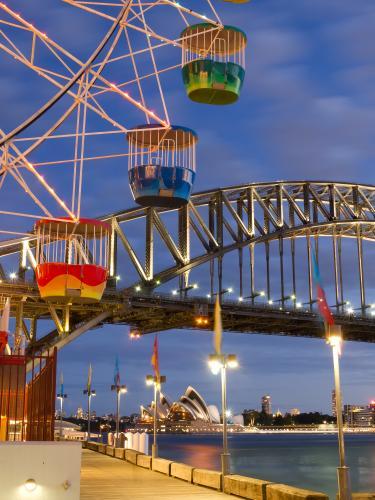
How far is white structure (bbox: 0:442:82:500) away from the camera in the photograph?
1444 centimetres

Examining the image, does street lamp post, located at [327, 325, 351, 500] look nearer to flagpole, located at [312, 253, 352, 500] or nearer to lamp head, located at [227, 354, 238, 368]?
flagpole, located at [312, 253, 352, 500]

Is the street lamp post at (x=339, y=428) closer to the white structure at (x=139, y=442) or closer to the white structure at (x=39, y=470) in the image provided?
the white structure at (x=39, y=470)

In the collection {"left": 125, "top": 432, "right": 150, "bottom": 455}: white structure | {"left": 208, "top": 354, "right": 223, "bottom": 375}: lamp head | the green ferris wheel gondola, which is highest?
the green ferris wheel gondola

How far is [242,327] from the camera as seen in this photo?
9438cm

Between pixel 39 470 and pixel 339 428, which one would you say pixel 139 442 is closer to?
pixel 339 428

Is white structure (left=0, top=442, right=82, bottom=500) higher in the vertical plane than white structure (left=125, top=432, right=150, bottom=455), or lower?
lower

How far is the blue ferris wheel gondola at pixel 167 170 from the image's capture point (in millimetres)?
25200

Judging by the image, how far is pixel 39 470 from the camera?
1471 centimetres

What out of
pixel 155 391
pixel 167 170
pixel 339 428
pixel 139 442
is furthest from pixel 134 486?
pixel 139 442

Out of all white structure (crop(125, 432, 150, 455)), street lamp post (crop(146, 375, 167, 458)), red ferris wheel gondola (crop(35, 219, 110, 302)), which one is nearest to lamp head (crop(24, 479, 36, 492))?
red ferris wheel gondola (crop(35, 219, 110, 302))

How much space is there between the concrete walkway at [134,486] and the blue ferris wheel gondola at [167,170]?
8313 mm

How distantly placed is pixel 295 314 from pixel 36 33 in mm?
72290

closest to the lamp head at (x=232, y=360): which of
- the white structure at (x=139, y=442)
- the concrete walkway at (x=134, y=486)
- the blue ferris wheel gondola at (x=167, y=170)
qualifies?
the concrete walkway at (x=134, y=486)

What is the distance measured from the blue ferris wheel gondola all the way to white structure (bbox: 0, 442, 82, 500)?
11.6m
